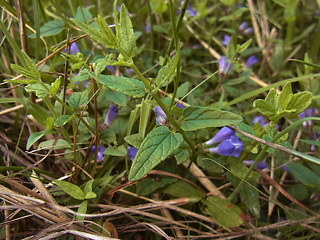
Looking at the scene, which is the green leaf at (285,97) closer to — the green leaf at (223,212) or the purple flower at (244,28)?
the green leaf at (223,212)

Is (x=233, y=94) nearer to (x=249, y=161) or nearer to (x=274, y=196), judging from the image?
(x=249, y=161)

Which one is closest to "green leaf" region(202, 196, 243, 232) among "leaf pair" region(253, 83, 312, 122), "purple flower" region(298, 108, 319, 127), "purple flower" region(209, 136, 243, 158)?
"purple flower" region(209, 136, 243, 158)

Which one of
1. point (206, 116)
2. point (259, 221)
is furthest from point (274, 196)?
point (206, 116)

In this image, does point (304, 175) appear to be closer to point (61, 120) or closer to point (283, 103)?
point (283, 103)

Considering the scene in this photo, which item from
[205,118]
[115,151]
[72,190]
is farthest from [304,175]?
[72,190]

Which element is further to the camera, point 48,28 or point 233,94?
point 233,94

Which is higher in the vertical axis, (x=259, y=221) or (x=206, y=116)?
(x=206, y=116)

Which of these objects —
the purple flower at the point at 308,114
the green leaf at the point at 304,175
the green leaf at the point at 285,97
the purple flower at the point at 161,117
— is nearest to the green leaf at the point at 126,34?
the purple flower at the point at 161,117
